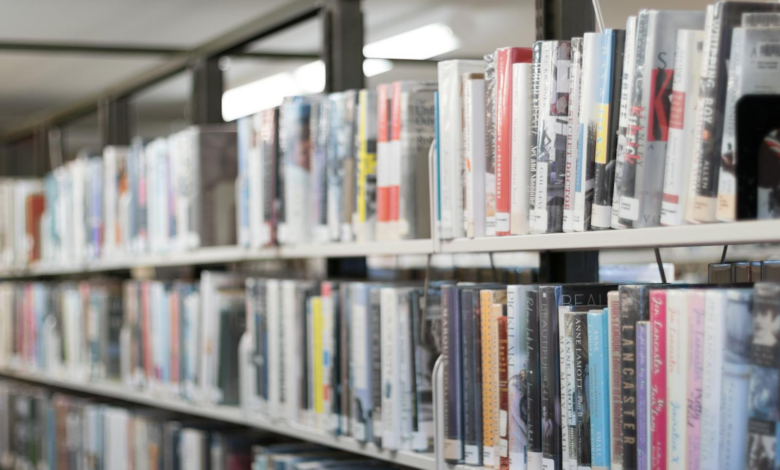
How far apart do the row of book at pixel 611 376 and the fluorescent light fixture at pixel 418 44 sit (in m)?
3.87

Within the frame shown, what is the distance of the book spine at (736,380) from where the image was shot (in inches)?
43.9

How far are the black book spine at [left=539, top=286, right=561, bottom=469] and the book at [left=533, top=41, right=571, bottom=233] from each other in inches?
4.6

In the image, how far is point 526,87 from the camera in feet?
4.80

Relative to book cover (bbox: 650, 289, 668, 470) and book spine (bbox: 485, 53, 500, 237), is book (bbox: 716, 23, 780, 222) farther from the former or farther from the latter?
book spine (bbox: 485, 53, 500, 237)

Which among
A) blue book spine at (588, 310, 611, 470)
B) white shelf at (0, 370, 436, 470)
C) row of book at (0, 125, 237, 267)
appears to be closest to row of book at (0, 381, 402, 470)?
white shelf at (0, 370, 436, 470)

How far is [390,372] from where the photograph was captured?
5.91ft

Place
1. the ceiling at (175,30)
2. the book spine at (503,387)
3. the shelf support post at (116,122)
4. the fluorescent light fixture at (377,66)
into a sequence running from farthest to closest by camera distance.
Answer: the fluorescent light fixture at (377,66) < the ceiling at (175,30) < the shelf support post at (116,122) < the book spine at (503,387)

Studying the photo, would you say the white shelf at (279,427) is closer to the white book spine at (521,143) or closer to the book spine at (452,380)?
the book spine at (452,380)

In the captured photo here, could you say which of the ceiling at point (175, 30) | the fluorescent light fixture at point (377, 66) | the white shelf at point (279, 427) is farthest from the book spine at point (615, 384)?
the fluorescent light fixture at point (377, 66)

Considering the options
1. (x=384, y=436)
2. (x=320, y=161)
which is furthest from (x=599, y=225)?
(x=320, y=161)

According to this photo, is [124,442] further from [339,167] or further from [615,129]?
[615,129]

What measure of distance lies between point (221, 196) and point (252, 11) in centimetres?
229

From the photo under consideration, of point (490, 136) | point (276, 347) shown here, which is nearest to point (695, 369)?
point (490, 136)

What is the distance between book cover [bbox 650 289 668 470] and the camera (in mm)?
1203
